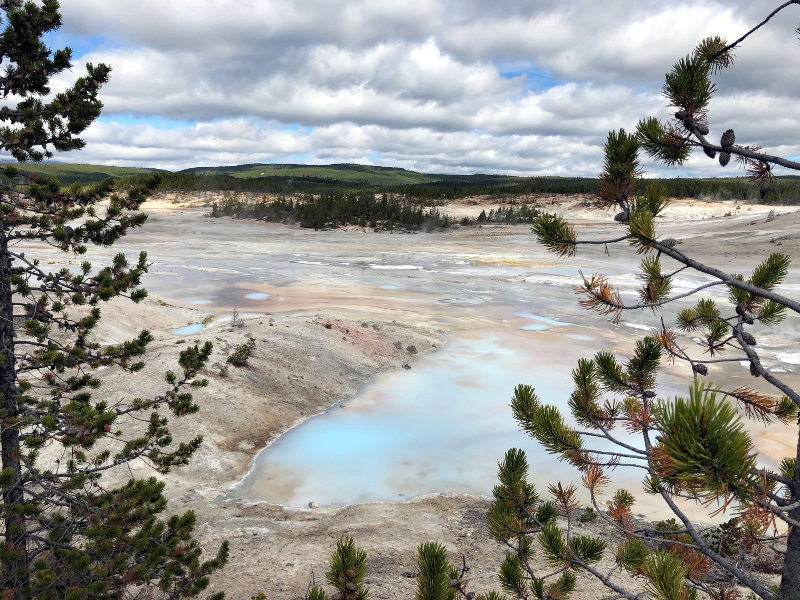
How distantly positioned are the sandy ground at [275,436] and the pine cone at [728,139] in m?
4.45

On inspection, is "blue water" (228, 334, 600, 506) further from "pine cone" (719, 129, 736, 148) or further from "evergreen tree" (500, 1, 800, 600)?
"pine cone" (719, 129, 736, 148)

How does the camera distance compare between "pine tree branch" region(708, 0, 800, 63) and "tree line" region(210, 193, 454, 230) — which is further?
"tree line" region(210, 193, 454, 230)

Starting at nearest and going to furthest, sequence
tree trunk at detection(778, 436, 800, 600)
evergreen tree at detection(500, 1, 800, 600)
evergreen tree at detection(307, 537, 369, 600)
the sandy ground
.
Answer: evergreen tree at detection(500, 1, 800, 600), tree trunk at detection(778, 436, 800, 600), evergreen tree at detection(307, 537, 369, 600), the sandy ground

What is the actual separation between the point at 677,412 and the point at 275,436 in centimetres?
950

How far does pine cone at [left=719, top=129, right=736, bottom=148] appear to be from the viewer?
2.44 metres

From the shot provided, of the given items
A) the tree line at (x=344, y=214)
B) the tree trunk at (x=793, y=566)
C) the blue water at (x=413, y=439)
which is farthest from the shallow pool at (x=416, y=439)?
the tree line at (x=344, y=214)

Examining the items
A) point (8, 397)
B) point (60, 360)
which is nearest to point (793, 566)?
point (60, 360)

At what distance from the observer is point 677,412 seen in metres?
1.65

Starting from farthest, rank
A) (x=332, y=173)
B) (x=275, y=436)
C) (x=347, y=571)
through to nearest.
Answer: (x=332, y=173) < (x=275, y=436) < (x=347, y=571)

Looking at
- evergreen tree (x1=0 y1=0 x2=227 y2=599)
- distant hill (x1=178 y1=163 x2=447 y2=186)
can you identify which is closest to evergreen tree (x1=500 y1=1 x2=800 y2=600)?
evergreen tree (x1=0 y1=0 x2=227 y2=599)

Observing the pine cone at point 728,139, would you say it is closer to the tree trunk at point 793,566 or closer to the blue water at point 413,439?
the tree trunk at point 793,566

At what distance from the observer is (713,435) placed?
63.8 inches

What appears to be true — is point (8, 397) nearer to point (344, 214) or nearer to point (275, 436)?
point (275, 436)

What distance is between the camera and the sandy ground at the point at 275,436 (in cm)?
585
